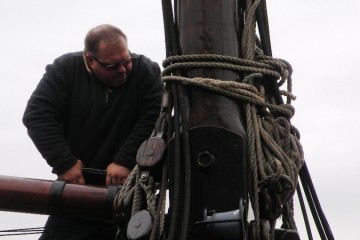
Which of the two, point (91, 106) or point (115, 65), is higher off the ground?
point (115, 65)

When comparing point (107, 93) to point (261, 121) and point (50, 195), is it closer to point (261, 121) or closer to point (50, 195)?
point (50, 195)

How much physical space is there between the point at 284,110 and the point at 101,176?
125cm

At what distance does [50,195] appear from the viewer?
2.99 meters

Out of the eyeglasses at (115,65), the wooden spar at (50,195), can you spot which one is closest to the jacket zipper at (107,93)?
the eyeglasses at (115,65)

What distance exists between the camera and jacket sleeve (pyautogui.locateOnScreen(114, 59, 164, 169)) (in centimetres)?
340

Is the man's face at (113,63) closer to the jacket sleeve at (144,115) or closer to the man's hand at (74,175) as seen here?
the jacket sleeve at (144,115)

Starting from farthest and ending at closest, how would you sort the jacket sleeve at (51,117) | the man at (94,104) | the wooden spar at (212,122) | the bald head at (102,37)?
the bald head at (102,37) < the man at (94,104) < the jacket sleeve at (51,117) < the wooden spar at (212,122)

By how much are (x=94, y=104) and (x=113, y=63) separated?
259 millimetres

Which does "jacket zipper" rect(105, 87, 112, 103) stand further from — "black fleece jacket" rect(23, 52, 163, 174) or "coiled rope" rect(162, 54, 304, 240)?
"coiled rope" rect(162, 54, 304, 240)

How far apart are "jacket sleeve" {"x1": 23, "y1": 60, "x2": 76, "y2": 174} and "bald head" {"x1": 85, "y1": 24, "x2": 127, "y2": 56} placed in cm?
20

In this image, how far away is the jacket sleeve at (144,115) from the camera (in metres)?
3.40

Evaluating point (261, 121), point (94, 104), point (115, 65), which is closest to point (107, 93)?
point (94, 104)

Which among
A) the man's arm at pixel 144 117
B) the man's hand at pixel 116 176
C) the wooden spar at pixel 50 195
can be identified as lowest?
the wooden spar at pixel 50 195

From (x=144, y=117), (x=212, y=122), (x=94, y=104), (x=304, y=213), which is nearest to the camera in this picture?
→ (x=212, y=122)
